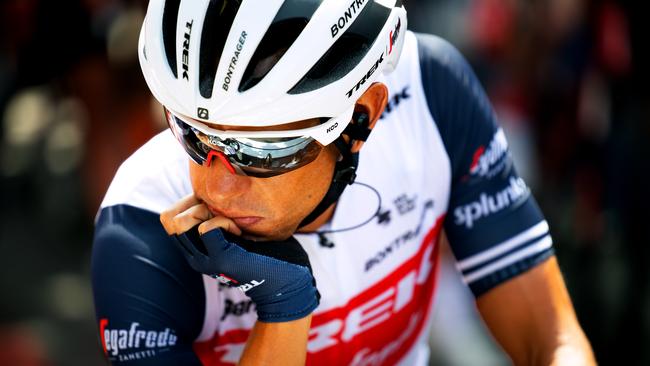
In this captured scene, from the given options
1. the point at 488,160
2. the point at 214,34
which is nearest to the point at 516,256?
the point at 488,160

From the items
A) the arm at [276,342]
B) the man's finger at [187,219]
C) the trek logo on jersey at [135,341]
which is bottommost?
the arm at [276,342]

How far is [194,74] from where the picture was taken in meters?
2.38

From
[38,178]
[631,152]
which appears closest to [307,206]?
[631,152]

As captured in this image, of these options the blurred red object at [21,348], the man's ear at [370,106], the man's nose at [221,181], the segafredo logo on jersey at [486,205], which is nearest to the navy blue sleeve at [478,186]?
the segafredo logo on jersey at [486,205]

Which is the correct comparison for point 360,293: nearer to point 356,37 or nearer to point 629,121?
point 356,37

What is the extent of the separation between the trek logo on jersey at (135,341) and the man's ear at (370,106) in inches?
28.2

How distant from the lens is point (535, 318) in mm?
2963

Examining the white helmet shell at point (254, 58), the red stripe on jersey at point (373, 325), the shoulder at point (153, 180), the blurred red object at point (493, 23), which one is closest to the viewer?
the white helmet shell at point (254, 58)

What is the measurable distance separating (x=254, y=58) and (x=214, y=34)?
12 centimetres

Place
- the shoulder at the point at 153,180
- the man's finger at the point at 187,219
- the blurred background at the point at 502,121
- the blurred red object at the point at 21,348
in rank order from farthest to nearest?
the blurred background at the point at 502,121, the blurred red object at the point at 21,348, the shoulder at the point at 153,180, the man's finger at the point at 187,219

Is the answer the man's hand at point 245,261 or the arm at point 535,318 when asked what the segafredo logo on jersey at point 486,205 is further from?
the man's hand at point 245,261

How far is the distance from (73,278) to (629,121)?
12.9ft

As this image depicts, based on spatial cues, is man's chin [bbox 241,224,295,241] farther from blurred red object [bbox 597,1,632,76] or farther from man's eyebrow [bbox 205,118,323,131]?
blurred red object [bbox 597,1,632,76]

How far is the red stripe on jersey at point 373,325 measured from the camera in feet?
9.62
